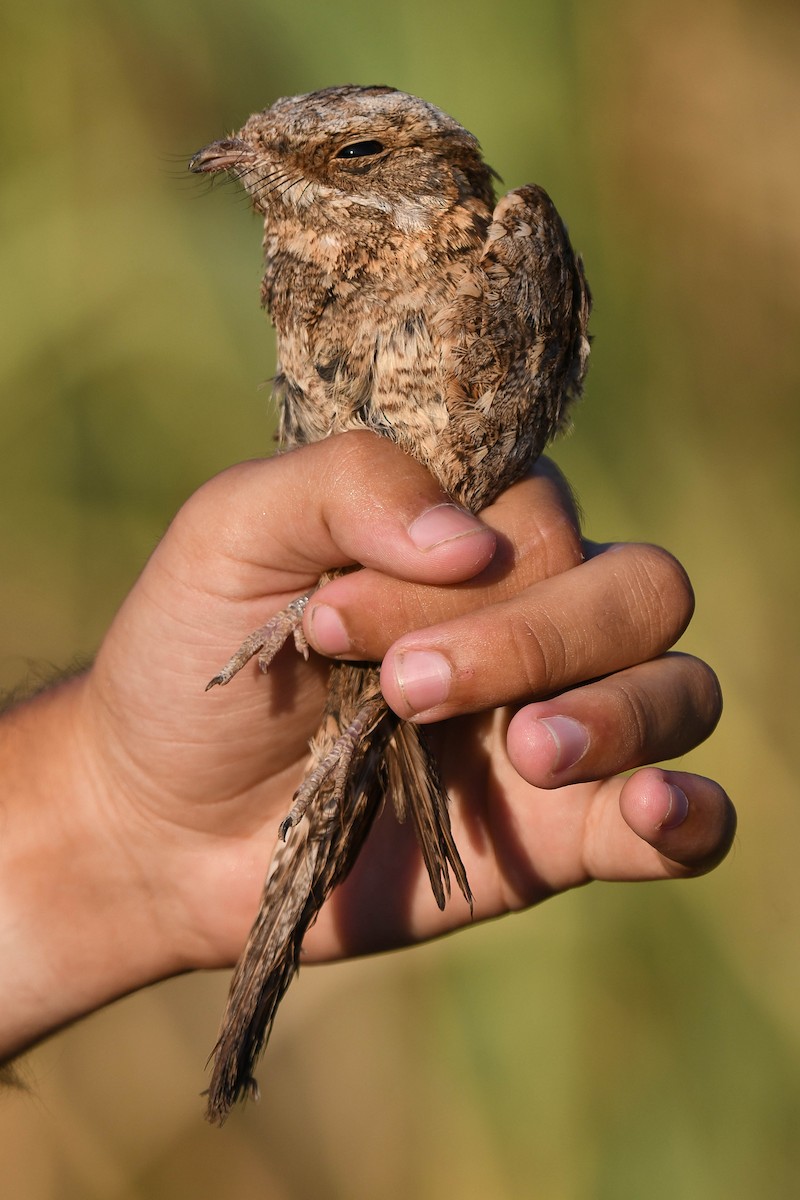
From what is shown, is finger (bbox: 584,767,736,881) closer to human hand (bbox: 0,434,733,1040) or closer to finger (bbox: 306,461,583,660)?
human hand (bbox: 0,434,733,1040)

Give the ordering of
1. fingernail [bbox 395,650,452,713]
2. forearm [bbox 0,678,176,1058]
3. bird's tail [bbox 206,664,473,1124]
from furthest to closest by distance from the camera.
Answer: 1. forearm [bbox 0,678,176,1058]
2. bird's tail [bbox 206,664,473,1124]
3. fingernail [bbox 395,650,452,713]

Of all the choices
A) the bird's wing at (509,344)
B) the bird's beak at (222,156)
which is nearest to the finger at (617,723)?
the bird's wing at (509,344)

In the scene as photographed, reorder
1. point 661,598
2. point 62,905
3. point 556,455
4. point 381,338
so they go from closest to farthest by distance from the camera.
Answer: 1. point 381,338
2. point 661,598
3. point 62,905
4. point 556,455

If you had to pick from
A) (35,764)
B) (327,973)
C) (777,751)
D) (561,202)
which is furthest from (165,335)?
(777,751)

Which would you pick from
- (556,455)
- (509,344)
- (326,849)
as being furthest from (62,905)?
(556,455)

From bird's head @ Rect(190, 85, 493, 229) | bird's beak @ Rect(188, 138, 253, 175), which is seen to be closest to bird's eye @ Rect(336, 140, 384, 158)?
bird's head @ Rect(190, 85, 493, 229)

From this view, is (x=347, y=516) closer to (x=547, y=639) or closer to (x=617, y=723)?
(x=547, y=639)
